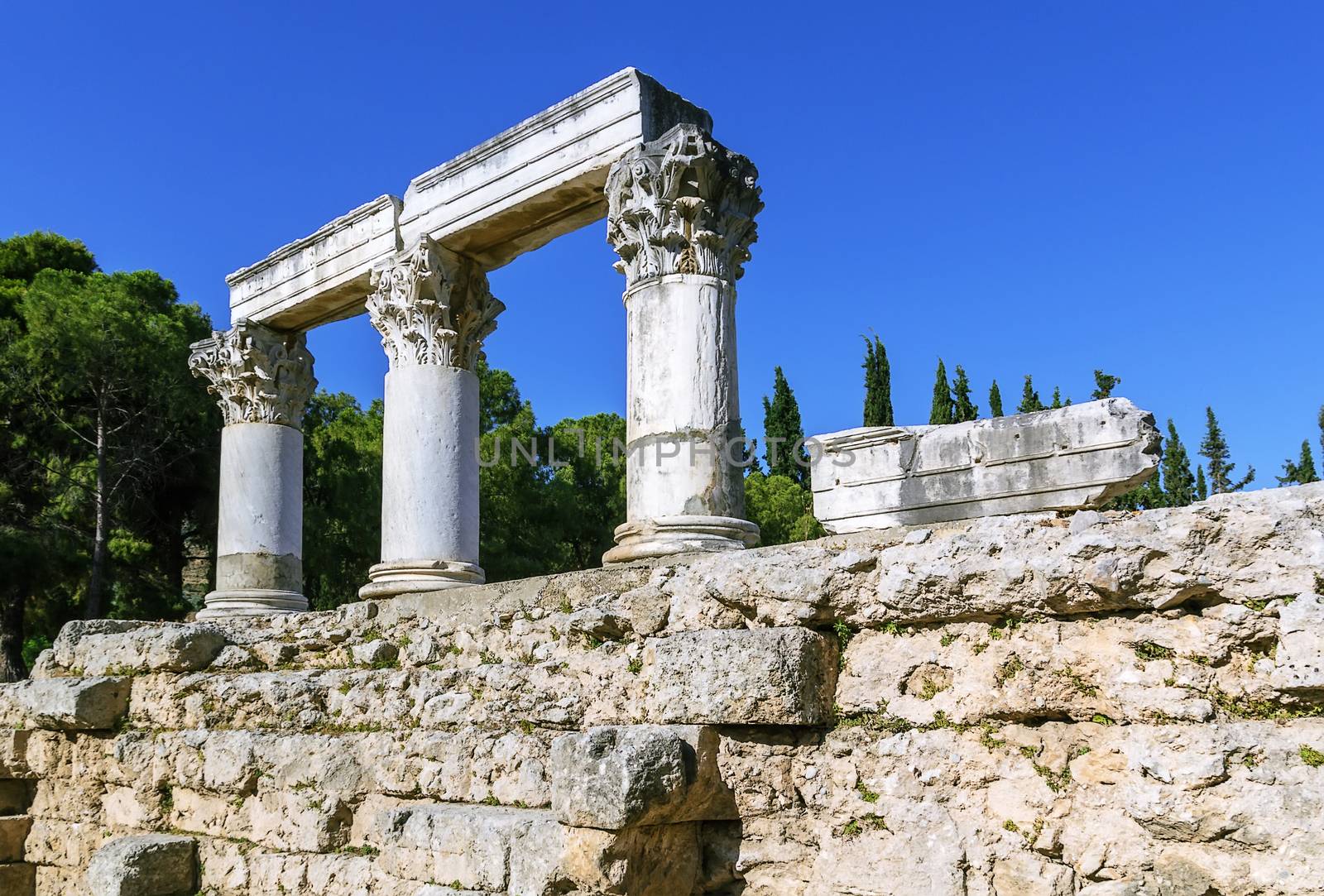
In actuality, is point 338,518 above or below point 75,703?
above

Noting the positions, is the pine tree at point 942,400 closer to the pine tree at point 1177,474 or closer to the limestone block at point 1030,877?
the pine tree at point 1177,474

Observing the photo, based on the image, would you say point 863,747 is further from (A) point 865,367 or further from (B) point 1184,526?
(A) point 865,367

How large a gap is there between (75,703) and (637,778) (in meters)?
4.95

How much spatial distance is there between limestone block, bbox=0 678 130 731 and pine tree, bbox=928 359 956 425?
28.2 m

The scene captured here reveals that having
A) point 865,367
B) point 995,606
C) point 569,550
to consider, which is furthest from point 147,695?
point 865,367

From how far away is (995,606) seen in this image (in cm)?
375

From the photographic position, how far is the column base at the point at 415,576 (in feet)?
34.9

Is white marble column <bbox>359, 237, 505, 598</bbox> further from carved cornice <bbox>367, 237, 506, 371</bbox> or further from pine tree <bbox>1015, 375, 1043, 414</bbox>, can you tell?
pine tree <bbox>1015, 375, 1043, 414</bbox>

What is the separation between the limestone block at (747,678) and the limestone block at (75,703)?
473 centimetres

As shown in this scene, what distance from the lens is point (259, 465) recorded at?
545 inches

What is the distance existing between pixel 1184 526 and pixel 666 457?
541cm

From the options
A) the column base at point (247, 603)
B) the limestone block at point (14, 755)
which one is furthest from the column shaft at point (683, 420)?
the column base at point (247, 603)

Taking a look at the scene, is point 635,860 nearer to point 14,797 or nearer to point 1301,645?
point 1301,645

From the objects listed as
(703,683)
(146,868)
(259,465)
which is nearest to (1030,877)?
(703,683)
